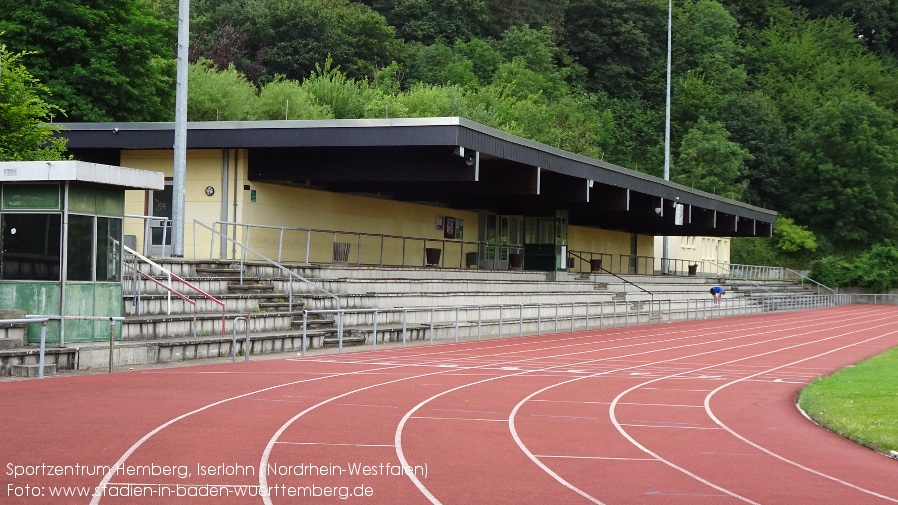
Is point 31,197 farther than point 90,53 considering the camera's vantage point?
No

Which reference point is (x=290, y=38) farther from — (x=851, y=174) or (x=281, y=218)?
(x=851, y=174)

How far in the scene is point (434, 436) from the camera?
40.4 feet

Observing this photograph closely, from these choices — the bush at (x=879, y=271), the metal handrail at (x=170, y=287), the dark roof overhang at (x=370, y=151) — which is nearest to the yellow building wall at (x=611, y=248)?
the dark roof overhang at (x=370, y=151)

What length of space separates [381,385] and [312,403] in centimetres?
273

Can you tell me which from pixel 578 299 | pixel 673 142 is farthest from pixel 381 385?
pixel 673 142

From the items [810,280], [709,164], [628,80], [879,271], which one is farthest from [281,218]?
[628,80]

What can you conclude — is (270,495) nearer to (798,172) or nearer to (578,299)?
(578,299)

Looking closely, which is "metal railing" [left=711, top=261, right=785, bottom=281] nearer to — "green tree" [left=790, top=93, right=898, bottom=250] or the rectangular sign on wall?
"green tree" [left=790, top=93, right=898, bottom=250]

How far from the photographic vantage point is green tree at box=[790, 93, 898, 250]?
94000 mm

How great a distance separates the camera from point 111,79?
43.6m

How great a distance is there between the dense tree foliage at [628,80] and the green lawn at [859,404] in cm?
3557

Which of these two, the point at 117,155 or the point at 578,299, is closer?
the point at 117,155

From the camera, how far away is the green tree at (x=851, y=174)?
94000 mm

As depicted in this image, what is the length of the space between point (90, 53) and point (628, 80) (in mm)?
66752
